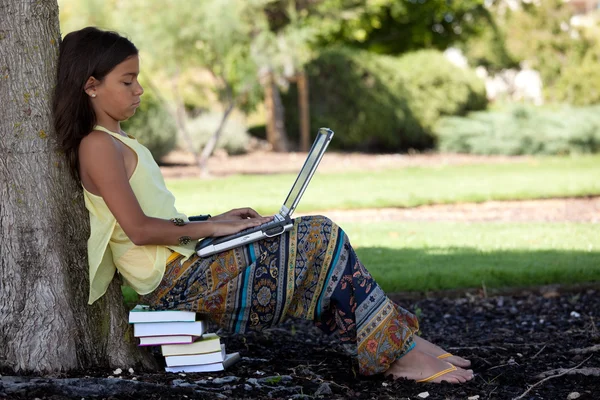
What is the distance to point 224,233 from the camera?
330 cm

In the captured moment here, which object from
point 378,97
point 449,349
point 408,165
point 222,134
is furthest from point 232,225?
point 378,97

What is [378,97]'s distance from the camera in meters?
21.4

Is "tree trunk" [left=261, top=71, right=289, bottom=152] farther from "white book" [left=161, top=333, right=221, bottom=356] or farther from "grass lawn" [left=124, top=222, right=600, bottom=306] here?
"white book" [left=161, top=333, right=221, bottom=356]

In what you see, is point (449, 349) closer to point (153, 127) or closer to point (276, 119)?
point (153, 127)

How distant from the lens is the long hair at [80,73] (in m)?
3.22

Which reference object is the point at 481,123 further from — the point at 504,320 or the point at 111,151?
the point at 111,151

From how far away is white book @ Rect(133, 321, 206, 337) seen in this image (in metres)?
3.32

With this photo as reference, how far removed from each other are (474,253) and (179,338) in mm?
4129

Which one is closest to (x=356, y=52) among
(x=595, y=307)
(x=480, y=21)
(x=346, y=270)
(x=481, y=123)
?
(x=481, y=123)

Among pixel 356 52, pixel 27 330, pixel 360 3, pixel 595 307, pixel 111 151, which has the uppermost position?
pixel 360 3

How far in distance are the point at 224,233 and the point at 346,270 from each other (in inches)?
20.7

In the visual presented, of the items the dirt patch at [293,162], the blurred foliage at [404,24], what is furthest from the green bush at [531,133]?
the blurred foliage at [404,24]

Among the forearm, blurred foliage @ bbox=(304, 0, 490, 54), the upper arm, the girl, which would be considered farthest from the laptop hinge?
blurred foliage @ bbox=(304, 0, 490, 54)

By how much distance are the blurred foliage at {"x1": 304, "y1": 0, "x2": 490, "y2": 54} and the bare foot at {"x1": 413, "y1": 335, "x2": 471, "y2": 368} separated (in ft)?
61.7
